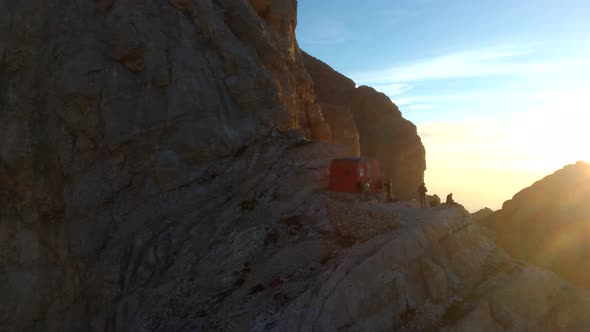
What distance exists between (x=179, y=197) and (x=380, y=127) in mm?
51095

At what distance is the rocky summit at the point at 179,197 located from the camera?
22531 millimetres

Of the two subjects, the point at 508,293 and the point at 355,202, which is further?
the point at 355,202

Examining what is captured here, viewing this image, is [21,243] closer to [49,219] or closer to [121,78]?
[49,219]

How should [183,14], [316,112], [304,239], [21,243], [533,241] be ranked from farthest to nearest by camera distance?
[316,112]
[183,14]
[21,243]
[533,241]
[304,239]

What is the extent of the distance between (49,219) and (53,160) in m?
4.44

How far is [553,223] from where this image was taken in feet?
93.4

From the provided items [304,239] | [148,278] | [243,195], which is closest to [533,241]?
[304,239]

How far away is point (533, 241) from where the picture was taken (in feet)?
92.2

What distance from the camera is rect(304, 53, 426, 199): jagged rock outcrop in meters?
76.8

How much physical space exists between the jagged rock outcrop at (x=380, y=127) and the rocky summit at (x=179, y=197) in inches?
1281

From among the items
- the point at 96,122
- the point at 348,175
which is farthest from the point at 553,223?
the point at 96,122

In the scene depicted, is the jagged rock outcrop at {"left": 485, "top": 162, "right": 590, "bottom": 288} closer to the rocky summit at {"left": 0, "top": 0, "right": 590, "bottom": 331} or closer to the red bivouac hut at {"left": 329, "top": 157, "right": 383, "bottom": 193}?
the rocky summit at {"left": 0, "top": 0, "right": 590, "bottom": 331}

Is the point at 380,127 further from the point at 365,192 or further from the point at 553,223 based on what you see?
the point at 553,223

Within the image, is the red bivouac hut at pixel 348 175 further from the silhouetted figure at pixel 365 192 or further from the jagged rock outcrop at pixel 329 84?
the jagged rock outcrop at pixel 329 84
